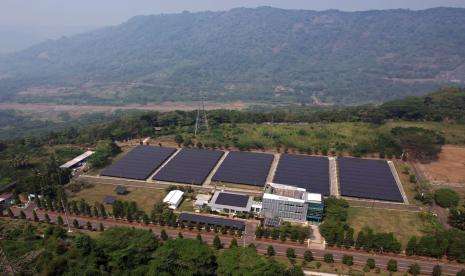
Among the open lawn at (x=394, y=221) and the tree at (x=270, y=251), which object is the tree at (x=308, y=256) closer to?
the tree at (x=270, y=251)

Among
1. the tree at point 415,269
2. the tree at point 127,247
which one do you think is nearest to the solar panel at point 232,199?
the tree at point 127,247

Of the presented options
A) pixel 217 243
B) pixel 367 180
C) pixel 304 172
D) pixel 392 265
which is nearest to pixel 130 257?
pixel 217 243

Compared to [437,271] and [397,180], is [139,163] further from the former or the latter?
[437,271]

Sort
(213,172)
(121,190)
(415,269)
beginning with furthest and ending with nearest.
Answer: (213,172) → (121,190) → (415,269)

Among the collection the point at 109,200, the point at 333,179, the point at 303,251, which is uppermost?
the point at 109,200

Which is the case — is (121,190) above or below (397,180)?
above

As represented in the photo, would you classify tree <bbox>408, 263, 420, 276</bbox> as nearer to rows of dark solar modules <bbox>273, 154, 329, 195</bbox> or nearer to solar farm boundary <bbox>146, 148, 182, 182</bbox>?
rows of dark solar modules <bbox>273, 154, 329, 195</bbox>

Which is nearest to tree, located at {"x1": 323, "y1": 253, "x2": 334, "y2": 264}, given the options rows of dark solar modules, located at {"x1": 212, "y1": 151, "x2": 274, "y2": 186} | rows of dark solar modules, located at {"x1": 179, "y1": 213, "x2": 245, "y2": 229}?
rows of dark solar modules, located at {"x1": 179, "y1": 213, "x2": 245, "y2": 229}
